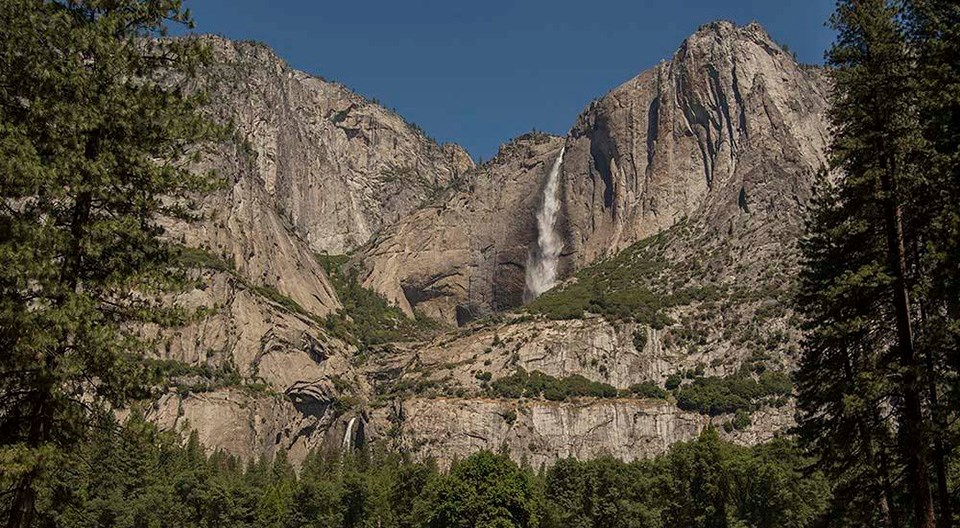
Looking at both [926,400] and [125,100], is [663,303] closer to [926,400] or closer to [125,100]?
[926,400]

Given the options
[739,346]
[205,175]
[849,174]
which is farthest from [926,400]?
[739,346]

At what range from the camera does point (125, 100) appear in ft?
71.4

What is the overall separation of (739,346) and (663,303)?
61.8ft

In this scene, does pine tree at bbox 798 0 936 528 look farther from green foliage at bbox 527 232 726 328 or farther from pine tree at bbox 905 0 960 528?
green foliage at bbox 527 232 726 328

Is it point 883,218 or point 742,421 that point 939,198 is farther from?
point 742,421

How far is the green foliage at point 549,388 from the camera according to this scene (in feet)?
505

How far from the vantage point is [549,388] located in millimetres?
155375

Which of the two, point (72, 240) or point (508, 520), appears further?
point (508, 520)

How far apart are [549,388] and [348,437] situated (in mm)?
36277

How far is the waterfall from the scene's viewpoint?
518 feet

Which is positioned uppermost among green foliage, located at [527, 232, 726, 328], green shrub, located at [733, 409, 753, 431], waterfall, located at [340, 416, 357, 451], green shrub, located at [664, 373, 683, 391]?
green foliage, located at [527, 232, 726, 328]

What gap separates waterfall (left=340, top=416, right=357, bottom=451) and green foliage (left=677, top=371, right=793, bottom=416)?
56095mm

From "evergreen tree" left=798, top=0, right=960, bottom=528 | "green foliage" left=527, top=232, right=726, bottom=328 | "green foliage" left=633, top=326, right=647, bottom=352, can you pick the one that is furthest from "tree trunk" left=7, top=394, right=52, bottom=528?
"green foliage" left=527, top=232, right=726, bottom=328

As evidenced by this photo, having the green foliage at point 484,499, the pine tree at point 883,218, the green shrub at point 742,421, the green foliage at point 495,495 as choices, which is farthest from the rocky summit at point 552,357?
the pine tree at point 883,218
